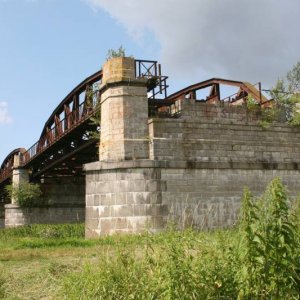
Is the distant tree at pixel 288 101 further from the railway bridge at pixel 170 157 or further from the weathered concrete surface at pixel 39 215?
the weathered concrete surface at pixel 39 215

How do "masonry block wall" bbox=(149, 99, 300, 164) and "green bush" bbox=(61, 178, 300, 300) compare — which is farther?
"masonry block wall" bbox=(149, 99, 300, 164)

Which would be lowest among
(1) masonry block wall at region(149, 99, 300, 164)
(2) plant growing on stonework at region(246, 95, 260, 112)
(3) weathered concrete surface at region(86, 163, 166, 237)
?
(3) weathered concrete surface at region(86, 163, 166, 237)

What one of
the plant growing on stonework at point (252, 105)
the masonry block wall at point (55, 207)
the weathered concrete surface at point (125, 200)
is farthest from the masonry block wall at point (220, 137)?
the masonry block wall at point (55, 207)

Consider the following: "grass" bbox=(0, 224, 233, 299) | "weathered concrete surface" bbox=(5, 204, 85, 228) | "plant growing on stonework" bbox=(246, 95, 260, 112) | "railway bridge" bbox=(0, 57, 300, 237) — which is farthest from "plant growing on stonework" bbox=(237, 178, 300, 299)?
"weathered concrete surface" bbox=(5, 204, 85, 228)

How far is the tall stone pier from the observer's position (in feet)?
49.5

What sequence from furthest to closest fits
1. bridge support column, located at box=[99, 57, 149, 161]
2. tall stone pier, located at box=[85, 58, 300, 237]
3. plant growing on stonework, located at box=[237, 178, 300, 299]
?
bridge support column, located at box=[99, 57, 149, 161] → tall stone pier, located at box=[85, 58, 300, 237] → plant growing on stonework, located at box=[237, 178, 300, 299]

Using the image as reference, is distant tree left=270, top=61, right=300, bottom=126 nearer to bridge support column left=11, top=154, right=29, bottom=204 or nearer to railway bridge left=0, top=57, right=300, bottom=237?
railway bridge left=0, top=57, right=300, bottom=237

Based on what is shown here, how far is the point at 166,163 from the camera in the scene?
605 inches

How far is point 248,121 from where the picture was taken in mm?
17141

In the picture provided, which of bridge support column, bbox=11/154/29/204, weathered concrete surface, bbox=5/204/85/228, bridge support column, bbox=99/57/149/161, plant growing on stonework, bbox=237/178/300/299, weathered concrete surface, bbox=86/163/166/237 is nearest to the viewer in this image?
plant growing on stonework, bbox=237/178/300/299

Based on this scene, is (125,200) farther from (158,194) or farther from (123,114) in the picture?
(123,114)

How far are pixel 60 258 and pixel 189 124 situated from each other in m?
7.51

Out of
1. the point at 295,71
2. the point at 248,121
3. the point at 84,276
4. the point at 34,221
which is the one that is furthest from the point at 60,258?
the point at 34,221

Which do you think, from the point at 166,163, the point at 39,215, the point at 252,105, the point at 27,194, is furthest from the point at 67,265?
the point at 39,215
